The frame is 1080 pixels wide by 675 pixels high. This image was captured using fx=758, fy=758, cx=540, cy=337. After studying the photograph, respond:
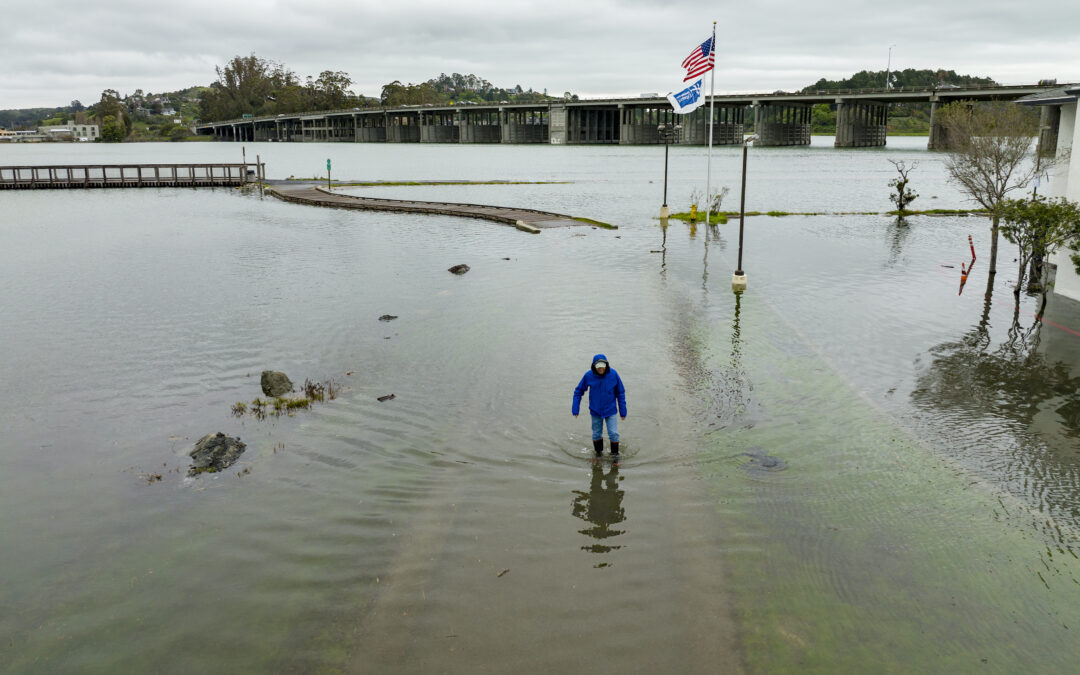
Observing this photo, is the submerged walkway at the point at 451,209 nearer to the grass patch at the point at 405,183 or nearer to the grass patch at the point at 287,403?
the grass patch at the point at 405,183

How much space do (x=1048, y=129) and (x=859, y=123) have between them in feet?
592

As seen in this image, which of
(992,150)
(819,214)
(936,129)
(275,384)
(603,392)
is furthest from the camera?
(936,129)

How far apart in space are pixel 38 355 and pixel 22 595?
1242 cm

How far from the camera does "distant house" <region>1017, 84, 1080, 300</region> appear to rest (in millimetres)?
21516

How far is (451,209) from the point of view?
5144cm

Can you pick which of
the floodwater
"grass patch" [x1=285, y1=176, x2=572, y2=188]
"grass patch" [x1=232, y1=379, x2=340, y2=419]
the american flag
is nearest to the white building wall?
the floodwater

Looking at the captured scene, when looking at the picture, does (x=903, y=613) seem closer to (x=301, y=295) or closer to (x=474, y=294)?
(x=474, y=294)

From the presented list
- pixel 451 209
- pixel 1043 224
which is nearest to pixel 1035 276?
pixel 1043 224

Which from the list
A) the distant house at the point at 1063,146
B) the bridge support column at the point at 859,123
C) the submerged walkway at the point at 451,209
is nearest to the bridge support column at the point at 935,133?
the bridge support column at the point at 859,123

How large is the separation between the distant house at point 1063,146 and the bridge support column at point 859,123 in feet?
528

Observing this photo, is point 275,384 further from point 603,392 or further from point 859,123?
point 859,123

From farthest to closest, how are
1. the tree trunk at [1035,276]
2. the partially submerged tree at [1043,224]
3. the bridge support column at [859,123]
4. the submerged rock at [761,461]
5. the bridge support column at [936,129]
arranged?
1. the bridge support column at [859,123]
2. the bridge support column at [936,129]
3. the tree trunk at [1035,276]
4. the partially submerged tree at [1043,224]
5. the submerged rock at [761,461]

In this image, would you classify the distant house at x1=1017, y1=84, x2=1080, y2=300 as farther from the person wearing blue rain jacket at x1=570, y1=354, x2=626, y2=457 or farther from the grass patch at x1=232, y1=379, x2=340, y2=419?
the grass patch at x1=232, y1=379, x2=340, y2=419

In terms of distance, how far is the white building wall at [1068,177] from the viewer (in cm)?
2142
